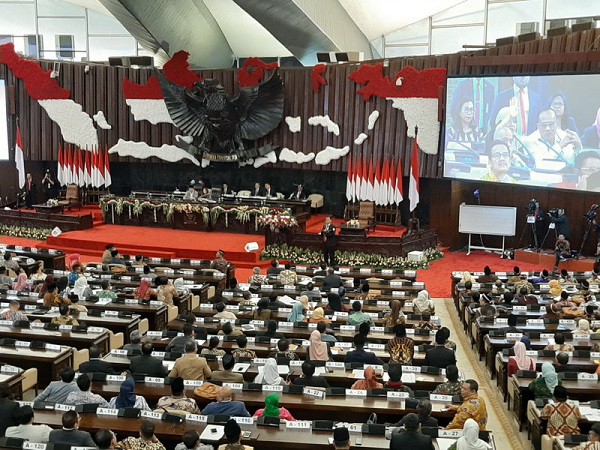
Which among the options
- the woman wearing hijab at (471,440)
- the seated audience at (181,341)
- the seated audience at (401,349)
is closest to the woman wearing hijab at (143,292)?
the seated audience at (181,341)

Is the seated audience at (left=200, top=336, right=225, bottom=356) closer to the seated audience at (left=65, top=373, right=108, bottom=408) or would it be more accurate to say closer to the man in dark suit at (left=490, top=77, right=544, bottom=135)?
the seated audience at (left=65, top=373, right=108, bottom=408)

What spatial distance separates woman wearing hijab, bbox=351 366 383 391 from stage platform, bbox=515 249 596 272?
10.3 metres

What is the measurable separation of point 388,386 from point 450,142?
38.9 ft

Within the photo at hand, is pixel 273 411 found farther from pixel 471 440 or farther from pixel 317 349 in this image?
pixel 317 349

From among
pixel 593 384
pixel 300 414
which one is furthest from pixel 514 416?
pixel 300 414

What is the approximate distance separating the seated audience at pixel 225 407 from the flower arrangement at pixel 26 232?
1442cm

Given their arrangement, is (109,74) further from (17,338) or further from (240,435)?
(240,435)

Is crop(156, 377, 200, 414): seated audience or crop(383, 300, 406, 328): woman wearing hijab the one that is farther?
crop(383, 300, 406, 328): woman wearing hijab

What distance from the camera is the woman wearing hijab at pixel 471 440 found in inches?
236

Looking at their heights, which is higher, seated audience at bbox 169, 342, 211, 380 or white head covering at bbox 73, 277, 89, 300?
white head covering at bbox 73, 277, 89, 300

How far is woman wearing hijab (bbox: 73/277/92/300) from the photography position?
1175 centimetres

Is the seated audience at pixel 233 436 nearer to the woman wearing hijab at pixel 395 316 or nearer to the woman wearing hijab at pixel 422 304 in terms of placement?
the woman wearing hijab at pixel 395 316

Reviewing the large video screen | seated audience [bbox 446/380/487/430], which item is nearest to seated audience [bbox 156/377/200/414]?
seated audience [bbox 446/380/487/430]

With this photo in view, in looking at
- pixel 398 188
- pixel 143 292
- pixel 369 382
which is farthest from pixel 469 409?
pixel 398 188
